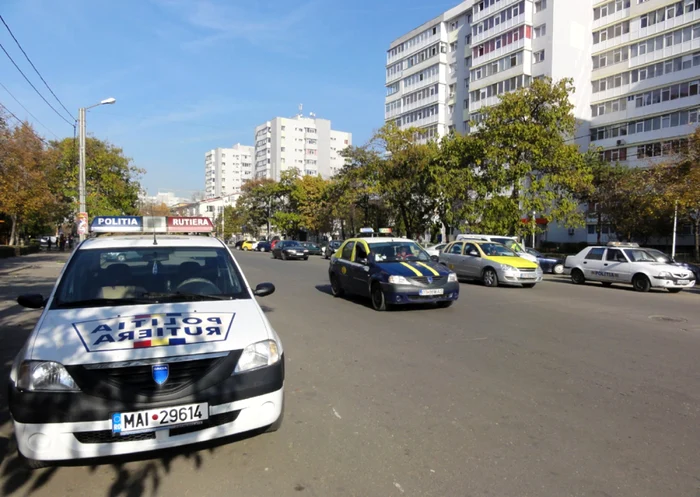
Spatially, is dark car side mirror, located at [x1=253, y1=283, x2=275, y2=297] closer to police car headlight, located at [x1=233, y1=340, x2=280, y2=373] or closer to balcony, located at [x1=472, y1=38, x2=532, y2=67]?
police car headlight, located at [x1=233, y1=340, x2=280, y2=373]

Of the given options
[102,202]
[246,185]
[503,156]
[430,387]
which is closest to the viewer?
[430,387]

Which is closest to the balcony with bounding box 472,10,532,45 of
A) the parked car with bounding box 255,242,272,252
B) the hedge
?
the parked car with bounding box 255,242,272,252

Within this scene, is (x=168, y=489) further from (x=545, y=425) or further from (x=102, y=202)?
(x=102, y=202)

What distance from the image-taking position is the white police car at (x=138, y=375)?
3.15m

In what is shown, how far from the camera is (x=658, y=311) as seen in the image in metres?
11.2

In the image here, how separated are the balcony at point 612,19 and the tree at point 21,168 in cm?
4931

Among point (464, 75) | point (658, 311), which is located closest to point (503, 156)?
point (658, 311)

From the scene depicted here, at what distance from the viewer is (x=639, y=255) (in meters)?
16.7

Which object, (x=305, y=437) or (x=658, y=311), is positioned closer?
(x=305, y=437)

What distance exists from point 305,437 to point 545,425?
2.03 meters

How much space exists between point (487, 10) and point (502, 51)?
5505mm

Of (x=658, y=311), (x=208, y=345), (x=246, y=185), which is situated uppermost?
(x=246, y=185)

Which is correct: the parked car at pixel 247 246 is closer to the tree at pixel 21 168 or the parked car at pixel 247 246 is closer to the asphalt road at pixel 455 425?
the tree at pixel 21 168

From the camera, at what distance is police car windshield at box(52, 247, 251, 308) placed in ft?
14.5
